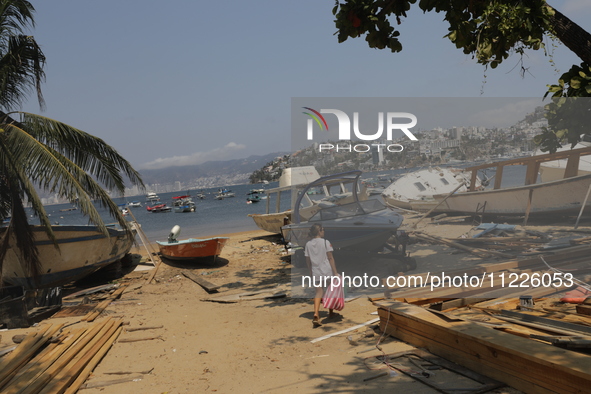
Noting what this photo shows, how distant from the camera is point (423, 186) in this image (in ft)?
31.7

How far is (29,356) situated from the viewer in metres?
6.29

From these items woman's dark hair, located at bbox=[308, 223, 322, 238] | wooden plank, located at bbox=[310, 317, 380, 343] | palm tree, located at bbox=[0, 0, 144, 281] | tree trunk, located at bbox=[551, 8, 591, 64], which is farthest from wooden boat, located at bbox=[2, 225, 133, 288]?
tree trunk, located at bbox=[551, 8, 591, 64]

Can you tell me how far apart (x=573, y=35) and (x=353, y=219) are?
20.6 feet

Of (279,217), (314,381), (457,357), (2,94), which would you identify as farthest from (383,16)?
(279,217)

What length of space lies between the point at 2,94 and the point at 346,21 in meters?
11.6

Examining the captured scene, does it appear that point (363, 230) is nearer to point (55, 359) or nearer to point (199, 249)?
point (55, 359)

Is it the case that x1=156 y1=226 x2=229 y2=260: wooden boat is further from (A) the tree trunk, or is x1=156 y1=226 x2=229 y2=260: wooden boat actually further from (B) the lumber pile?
(A) the tree trunk

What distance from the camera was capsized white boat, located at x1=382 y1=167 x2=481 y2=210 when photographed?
9336 millimetres

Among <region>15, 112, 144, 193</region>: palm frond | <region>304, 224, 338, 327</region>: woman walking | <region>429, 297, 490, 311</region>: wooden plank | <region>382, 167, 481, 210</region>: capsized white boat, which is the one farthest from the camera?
<region>15, 112, 144, 193</region>: palm frond

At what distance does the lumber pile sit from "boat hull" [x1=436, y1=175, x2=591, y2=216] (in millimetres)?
6651

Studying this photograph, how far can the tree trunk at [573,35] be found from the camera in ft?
13.7

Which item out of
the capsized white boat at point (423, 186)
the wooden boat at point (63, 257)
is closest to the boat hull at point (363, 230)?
the capsized white boat at point (423, 186)

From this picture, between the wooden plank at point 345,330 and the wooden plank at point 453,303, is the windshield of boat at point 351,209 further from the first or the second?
the wooden plank at point 345,330

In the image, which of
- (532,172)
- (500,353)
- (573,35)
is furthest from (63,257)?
(573,35)
